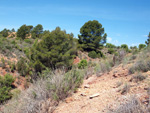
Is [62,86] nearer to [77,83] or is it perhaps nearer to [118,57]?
[77,83]

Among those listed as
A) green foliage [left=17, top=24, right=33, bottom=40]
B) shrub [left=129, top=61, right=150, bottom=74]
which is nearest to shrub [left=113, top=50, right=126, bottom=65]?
shrub [left=129, top=61, right=150, bottom=74]

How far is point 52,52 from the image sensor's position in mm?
15250

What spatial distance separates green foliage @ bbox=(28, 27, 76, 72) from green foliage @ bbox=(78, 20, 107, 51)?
15.8 metres

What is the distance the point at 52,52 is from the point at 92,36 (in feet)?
60.2

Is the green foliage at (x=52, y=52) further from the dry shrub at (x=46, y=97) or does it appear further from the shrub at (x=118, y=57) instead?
the dry shrub at (x=46, y=97)

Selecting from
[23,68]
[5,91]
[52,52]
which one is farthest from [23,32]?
[5,91]

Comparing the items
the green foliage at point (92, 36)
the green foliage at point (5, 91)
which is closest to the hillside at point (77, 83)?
the green foliage at point (5, 91)

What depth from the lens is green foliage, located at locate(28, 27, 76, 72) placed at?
15.0 m

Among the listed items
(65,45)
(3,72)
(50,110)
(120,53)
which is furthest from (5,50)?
(50,110)

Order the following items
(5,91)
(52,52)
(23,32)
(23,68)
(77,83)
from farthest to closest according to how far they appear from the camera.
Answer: (23,32) → (23,68) → (52,52) → (5,91) → (77,83)

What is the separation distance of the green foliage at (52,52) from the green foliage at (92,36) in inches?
624

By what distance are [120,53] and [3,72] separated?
13143 mm

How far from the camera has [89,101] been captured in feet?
11.6

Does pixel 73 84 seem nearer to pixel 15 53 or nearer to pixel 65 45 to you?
pixel 65 45
